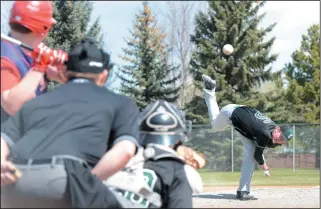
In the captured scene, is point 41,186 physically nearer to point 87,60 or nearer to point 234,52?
point 87,60

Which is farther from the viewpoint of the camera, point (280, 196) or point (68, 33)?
point (68, 33)

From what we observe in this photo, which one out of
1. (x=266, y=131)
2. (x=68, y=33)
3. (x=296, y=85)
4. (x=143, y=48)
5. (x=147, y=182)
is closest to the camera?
(x=147, y=182)

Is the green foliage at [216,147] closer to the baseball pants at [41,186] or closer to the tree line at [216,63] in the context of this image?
the tree line at [216,63]

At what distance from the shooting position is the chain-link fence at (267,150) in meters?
24.6

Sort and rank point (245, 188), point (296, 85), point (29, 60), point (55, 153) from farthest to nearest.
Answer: point (296, 85)
point (245, 188)
point (29, 60)
point (55, 153)

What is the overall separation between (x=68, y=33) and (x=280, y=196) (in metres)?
17.3

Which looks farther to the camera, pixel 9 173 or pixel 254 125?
pixel 254 125

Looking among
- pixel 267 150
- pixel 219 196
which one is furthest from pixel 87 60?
pixel 267 150

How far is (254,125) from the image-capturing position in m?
8.58

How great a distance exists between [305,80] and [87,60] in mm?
38271

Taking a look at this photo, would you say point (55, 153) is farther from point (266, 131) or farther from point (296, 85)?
point (296, 85)

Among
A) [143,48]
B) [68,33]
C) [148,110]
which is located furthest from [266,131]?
[143,48]

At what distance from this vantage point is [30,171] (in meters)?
2.82

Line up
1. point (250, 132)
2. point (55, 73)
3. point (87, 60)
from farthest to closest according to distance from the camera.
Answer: point (250, 132) < point (55, 73) < point (87, 60)
